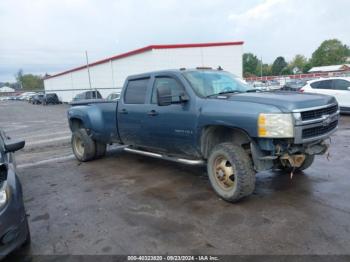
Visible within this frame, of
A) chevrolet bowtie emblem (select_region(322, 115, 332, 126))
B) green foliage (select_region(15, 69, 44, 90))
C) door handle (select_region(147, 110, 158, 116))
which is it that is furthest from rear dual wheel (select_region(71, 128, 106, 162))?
green foliage (select_region(15, 69, 44, 90))

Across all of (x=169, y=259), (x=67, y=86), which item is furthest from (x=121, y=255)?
→ (x=67, y=86)

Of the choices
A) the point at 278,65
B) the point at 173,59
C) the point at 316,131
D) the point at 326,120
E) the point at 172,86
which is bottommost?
the point at 316,131

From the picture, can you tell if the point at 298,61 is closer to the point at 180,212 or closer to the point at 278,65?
the point at 278,65

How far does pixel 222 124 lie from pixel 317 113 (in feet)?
4.21

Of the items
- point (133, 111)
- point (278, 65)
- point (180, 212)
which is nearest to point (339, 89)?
point (133, 111)

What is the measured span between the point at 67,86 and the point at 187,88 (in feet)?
147

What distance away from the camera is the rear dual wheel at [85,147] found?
726 cm

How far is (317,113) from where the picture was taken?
4.23 m

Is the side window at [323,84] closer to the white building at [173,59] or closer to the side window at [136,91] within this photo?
the side window at [136,91]

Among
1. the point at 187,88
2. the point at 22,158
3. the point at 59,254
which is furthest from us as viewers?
the point at 22,158

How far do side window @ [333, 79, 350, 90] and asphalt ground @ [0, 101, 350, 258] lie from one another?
8.12 meters

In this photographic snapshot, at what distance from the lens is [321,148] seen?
4.43 metres

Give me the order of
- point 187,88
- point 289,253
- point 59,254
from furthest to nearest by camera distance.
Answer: point 187,88
point 59,254
point 289,253

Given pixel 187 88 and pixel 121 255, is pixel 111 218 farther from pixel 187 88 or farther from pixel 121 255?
pixel 187 88
